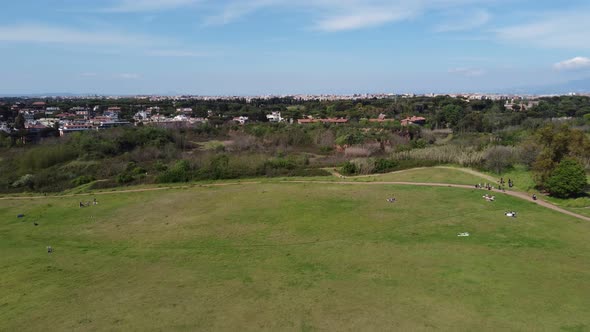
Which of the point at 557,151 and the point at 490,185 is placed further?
the point at 490,185

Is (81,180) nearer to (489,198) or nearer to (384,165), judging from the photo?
(384,165)

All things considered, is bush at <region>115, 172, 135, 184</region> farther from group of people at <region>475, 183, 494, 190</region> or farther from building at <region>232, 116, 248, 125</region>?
building at <region>232, 116, 248, 125</region>

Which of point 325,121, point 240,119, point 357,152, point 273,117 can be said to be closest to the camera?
point 357,152

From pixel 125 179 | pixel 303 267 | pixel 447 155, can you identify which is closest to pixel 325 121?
pixel 447 155

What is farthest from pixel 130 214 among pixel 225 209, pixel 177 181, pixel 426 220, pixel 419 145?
pixel 419 145

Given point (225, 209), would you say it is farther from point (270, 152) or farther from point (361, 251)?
point (270, 152)

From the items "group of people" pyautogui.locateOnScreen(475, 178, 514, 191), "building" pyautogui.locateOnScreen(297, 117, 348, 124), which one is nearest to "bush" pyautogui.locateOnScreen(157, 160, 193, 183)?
"group of people" pyautogui.locateOnScreen(475, 178, 514, 191)
